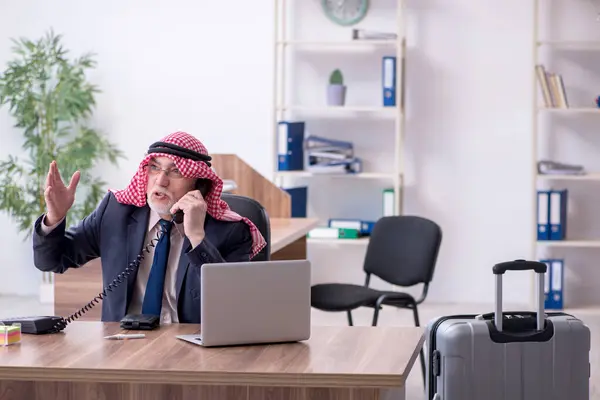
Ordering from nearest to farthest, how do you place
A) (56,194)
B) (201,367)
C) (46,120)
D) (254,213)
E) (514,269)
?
(201,367), (514,269), (56,194), (254,213), (46,120)

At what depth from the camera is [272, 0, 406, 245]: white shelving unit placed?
22.7ft

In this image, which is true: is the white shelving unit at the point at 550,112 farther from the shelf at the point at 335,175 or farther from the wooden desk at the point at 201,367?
the wooden desk at the point at 201,367

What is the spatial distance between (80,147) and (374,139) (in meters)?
2.01

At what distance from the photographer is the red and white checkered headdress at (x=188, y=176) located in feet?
10.2

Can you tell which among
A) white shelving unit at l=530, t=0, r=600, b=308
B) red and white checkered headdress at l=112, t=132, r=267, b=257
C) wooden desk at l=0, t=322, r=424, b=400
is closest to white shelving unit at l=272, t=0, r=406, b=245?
white shelving unit at l=530, t=0, r=600, b=308

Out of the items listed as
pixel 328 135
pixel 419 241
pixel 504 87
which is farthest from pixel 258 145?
pixel 419 241

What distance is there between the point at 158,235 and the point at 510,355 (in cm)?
110

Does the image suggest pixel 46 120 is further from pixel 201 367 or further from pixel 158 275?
pixel 201 367

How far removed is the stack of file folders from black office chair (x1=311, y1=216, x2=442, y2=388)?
1.80 meters

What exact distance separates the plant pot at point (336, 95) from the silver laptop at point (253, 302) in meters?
4.37

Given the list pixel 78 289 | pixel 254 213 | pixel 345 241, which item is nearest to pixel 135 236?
pixel 254 213

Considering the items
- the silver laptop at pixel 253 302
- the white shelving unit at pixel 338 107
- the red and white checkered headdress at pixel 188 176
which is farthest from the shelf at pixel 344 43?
the silver laptop at pixel 253 302

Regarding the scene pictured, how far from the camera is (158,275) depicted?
315 centimetres

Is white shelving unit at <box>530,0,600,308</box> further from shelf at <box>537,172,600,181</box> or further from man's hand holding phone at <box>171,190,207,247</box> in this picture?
man's hand holding phone at <box>171,190,207,247</box>
